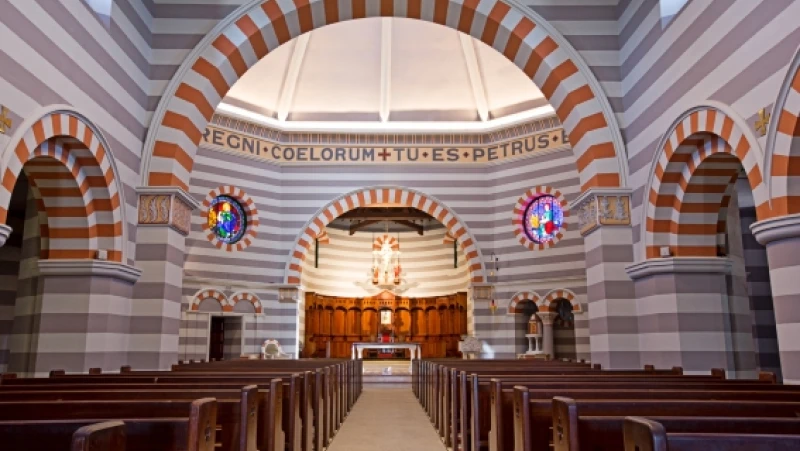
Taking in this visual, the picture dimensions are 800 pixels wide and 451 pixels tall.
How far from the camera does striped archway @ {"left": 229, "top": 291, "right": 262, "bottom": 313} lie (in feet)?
56.1

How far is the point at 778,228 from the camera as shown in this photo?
568 cm

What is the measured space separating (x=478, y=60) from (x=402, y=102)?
104 inches

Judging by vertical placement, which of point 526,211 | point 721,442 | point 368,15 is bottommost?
point 721,442

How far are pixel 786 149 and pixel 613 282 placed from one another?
358 cm

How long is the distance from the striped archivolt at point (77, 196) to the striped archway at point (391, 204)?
1012cm

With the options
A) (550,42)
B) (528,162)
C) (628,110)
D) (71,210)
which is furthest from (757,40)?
(528,162)

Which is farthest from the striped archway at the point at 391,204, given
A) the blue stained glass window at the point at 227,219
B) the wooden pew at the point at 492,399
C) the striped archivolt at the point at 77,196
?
the wooden pew at the point at 492,399

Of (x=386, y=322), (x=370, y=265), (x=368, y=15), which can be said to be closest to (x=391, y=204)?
(x=370, y=265)

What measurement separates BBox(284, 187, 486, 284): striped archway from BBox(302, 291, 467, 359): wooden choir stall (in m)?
4.42

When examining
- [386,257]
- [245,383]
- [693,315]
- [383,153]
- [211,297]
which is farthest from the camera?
[386,257]

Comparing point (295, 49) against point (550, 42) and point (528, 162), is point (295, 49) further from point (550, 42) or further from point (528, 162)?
point (550, 42)

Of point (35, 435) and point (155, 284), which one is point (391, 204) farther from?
point (35, 435)

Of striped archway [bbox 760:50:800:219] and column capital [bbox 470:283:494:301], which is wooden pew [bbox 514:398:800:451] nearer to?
striped archway [bbox 760:50:800:219]

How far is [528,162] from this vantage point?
17.9 meters
